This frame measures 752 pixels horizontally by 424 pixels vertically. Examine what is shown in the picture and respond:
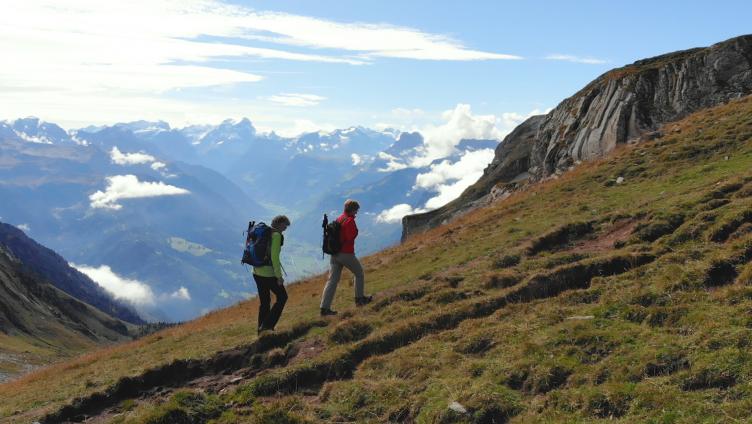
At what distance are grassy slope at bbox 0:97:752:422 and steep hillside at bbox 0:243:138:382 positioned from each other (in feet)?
180

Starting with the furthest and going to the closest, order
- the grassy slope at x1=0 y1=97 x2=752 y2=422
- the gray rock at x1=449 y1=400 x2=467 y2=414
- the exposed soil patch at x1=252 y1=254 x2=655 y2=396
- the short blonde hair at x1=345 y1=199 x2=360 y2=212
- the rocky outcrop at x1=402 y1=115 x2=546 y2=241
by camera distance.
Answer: the rocky outcrop at x1=402 y1=115 x2=546 y2=241, the short blonde hair at x1=345 y1=199 x2=360 y2=212, the exposed soil patch at x1=252 y1=254 x2=655 y2=396, the gray rock at x1=449 y1=400 x2=467 y2=414, the grassy slope at x1=0 y1=97 x2=752 y2=422

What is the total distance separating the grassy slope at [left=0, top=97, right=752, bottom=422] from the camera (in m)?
Answer: 10.3

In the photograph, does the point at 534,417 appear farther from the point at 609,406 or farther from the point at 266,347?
the point at 266,347

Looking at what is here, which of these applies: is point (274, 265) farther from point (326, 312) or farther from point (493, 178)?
point (493, 178)

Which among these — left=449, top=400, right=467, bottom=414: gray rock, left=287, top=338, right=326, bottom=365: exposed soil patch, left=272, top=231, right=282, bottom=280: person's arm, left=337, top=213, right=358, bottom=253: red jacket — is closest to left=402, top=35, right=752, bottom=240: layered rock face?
left=337, top=213, right=358, bottom=253: red jacket

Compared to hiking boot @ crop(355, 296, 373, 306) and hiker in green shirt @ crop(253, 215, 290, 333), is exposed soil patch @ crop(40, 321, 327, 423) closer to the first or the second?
hiker in green shirt @ crop(253, 215, 290, 333)

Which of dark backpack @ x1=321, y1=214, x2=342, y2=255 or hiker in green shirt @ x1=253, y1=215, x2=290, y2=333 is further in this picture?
dark backpack @ x1=321, y1=214, x2=342, y2=255

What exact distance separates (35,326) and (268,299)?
5283 inches

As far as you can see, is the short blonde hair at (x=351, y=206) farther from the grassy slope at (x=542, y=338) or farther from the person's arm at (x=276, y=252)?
the grassy slope at (x=542, y=338)

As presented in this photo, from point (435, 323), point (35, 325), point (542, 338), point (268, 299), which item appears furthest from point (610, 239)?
point (35, 325)

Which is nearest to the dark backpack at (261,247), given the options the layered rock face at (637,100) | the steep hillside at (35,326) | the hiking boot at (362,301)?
the hiking boot at (362,301)

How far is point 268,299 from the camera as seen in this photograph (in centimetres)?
1814

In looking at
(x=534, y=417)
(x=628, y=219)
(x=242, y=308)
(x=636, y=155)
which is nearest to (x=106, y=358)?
(x=242, y=308)

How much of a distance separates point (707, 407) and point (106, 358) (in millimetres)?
23990
